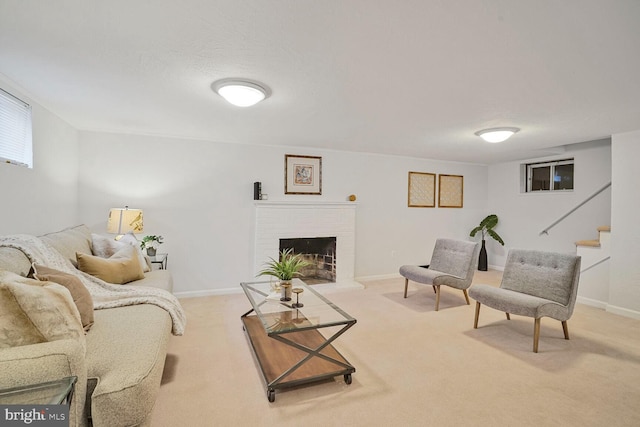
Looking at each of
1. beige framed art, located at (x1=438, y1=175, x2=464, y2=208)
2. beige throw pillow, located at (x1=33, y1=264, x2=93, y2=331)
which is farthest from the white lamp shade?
beige framed art, located at (x1=438, y1=175, x2=464, y2=208)

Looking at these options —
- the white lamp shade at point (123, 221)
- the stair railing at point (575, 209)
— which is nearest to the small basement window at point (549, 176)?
the stair railing at point (575, 209)

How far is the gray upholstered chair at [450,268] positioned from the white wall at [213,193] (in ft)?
4.33

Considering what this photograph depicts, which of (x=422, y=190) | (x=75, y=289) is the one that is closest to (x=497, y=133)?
(x=422, y=190)

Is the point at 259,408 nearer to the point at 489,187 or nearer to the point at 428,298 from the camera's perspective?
the point at 428,298

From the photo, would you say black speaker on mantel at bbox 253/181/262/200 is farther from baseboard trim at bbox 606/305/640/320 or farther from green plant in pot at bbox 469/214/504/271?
baseboard trim at bbox 606/305/640/320

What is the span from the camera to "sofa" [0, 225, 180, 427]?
107 cm

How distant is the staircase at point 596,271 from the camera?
12.7 feet

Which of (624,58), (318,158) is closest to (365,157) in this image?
(318,158)

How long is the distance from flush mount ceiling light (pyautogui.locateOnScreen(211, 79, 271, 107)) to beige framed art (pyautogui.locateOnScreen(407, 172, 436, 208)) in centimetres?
385

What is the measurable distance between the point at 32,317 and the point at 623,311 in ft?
17.6

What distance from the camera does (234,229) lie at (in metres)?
4.39

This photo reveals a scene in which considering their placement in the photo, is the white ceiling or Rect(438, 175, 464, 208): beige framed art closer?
the white ceiling

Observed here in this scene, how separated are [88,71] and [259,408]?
2.57 m
